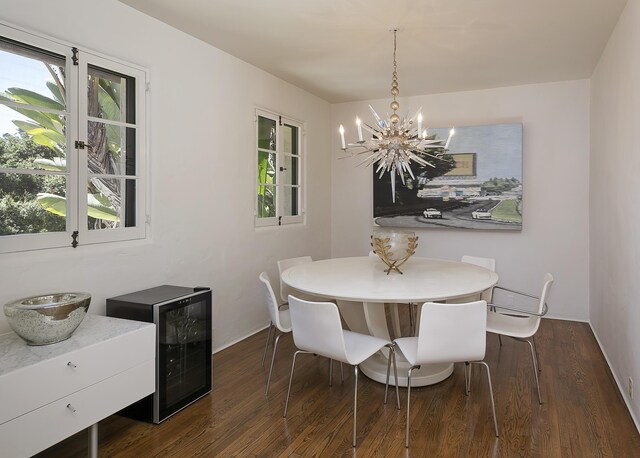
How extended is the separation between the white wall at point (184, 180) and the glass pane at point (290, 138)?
18 centimetres

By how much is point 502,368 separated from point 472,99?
320 centimetres

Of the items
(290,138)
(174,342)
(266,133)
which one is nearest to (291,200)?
(290,138)

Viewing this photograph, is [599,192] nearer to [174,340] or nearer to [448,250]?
[448,250]

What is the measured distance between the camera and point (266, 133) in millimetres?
4520

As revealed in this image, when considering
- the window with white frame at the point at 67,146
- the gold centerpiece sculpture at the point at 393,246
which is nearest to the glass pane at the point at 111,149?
the window with white frame at the point at 67,146

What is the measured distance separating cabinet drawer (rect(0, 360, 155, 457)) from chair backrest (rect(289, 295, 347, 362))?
2.75 feet

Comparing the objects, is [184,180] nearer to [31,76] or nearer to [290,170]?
[31,76]

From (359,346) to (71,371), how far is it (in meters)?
1.50

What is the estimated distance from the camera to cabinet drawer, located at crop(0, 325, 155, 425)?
5.65 feet

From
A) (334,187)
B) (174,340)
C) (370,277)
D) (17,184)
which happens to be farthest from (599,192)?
(17,184)

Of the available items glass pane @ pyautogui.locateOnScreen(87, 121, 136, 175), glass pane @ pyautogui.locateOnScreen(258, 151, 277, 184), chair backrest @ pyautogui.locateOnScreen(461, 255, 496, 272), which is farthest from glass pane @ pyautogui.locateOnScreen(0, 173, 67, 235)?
chair backrest @ pyautogui.locateOnScreen(461, 255, 496, 272)

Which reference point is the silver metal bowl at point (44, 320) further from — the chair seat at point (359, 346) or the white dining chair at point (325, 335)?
the chair seat at point (359, 346)

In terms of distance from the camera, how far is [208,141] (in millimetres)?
3689

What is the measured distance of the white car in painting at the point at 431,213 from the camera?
17.4ft
